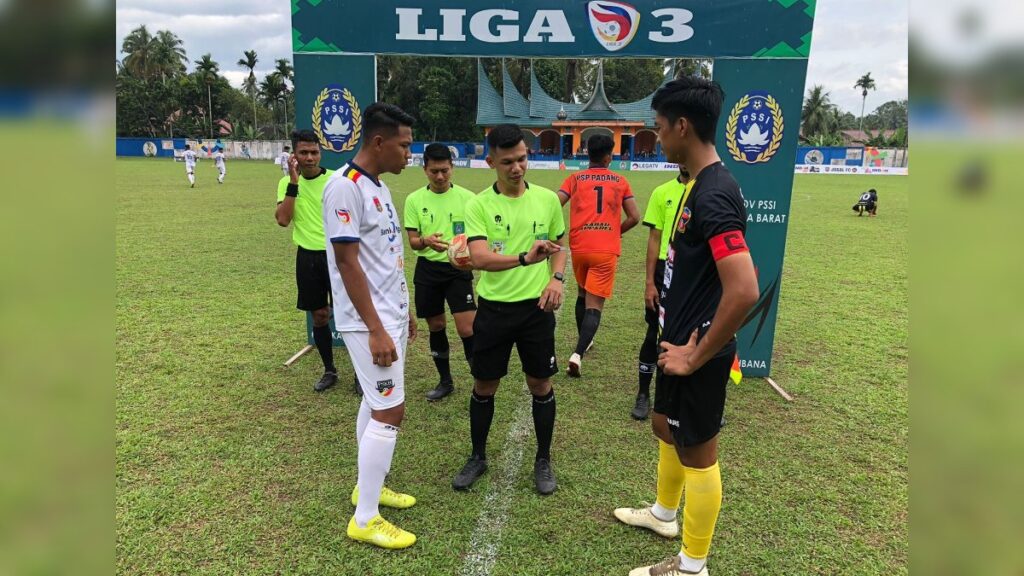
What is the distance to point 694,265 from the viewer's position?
7.97 ft

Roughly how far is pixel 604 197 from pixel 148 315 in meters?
5.82

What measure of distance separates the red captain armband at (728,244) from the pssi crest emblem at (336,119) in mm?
4203

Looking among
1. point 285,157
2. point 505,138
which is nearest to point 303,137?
point 505,138

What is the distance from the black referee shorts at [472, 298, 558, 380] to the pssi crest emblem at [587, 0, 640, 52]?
2897 mm

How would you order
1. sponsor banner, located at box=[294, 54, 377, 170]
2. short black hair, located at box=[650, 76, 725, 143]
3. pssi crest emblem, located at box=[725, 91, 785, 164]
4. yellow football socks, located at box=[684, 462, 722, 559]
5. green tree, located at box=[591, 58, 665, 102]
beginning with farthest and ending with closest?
green tree, located at box=[591, 58, 665, 102], sponsor banner, located at box=[294, 54, 377, 170], pssi crest emblem, located at box=[725, 91, 785, 164], yellow football socks, located at box=[684, 462, 722, 559], short black hair, located at box=[650, 76, 725, 143]

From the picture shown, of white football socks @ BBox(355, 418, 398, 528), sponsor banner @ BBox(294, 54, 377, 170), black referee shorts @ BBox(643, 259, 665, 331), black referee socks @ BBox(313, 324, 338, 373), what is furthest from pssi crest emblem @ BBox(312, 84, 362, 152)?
white football socks @ BBox(355, 418, 398, 528)

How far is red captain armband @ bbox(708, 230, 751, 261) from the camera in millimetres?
2164

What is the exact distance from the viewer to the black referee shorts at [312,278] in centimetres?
497

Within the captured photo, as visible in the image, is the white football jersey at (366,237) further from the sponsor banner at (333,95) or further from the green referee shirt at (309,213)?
the sponsor banner at (333,95)

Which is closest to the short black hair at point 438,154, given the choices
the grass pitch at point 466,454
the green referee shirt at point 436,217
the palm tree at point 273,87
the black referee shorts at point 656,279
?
the green referee shirt at point 436,217

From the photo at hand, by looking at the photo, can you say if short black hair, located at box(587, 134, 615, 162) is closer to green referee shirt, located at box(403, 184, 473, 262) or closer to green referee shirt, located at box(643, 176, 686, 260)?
green referee shirt, located at box(643, 176, 686, 260)

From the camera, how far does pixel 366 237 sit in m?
2.94
